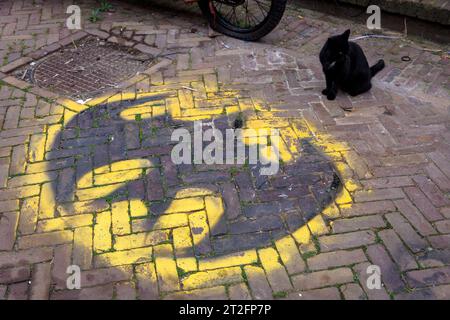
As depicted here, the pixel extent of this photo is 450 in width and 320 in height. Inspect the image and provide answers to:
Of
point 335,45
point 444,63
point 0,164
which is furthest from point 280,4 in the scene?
point 0,164

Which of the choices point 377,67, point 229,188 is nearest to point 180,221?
point 229,188

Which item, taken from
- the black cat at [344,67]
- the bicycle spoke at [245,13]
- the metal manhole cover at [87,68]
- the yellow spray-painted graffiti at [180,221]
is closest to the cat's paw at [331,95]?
the black cat at [344,67]

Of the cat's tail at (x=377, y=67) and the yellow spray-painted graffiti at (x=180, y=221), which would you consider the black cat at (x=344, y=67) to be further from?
the yellow spray-painted graffiti at (x=180, y=221)

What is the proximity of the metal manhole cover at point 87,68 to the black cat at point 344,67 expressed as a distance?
5.42 ft

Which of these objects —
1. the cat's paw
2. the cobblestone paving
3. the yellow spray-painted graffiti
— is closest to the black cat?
the cat's paw

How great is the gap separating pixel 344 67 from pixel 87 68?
227 centimetres

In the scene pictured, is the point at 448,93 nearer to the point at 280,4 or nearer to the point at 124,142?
the point at 280,4

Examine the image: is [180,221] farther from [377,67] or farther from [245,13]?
[245,13]

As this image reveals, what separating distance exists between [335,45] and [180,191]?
1.64 meters

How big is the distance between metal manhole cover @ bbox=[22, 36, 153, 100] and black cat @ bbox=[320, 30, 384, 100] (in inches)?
65.0

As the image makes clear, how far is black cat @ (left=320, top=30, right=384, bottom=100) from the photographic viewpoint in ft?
11.0

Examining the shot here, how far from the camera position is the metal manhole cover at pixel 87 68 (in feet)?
12.4

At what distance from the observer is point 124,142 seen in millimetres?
3193

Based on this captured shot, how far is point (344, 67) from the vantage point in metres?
3.42
